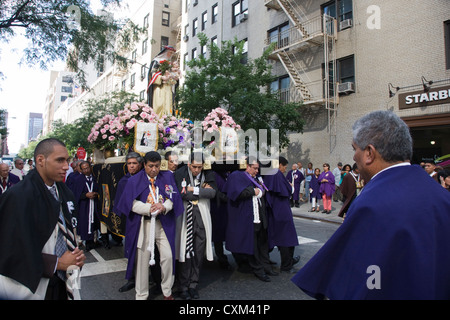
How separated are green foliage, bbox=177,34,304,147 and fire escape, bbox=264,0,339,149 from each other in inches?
50.0

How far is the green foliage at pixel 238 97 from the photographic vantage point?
612 inches

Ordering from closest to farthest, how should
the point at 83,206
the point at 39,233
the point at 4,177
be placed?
the point at 39,233, the point at 83,206, the point at 4,177

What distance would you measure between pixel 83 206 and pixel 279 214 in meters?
4.36

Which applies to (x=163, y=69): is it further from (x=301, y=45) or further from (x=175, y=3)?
(x=175, y=3)

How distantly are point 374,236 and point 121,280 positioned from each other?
15.2ft

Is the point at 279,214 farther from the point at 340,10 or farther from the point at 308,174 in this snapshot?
the point at 340,10

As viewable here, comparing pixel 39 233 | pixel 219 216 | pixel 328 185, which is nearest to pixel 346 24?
pixel 328 185

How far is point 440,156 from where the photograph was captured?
13.9m

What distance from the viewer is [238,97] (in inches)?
606

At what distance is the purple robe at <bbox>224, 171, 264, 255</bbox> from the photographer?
18.2 ft

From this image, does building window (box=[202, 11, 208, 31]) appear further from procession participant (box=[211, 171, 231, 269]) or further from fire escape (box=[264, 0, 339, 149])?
procession participant (box=[211, 171, 231, 269])

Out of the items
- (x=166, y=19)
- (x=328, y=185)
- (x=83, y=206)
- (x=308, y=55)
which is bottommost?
(x=83, y=206)

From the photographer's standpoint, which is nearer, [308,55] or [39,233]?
[39,233]
